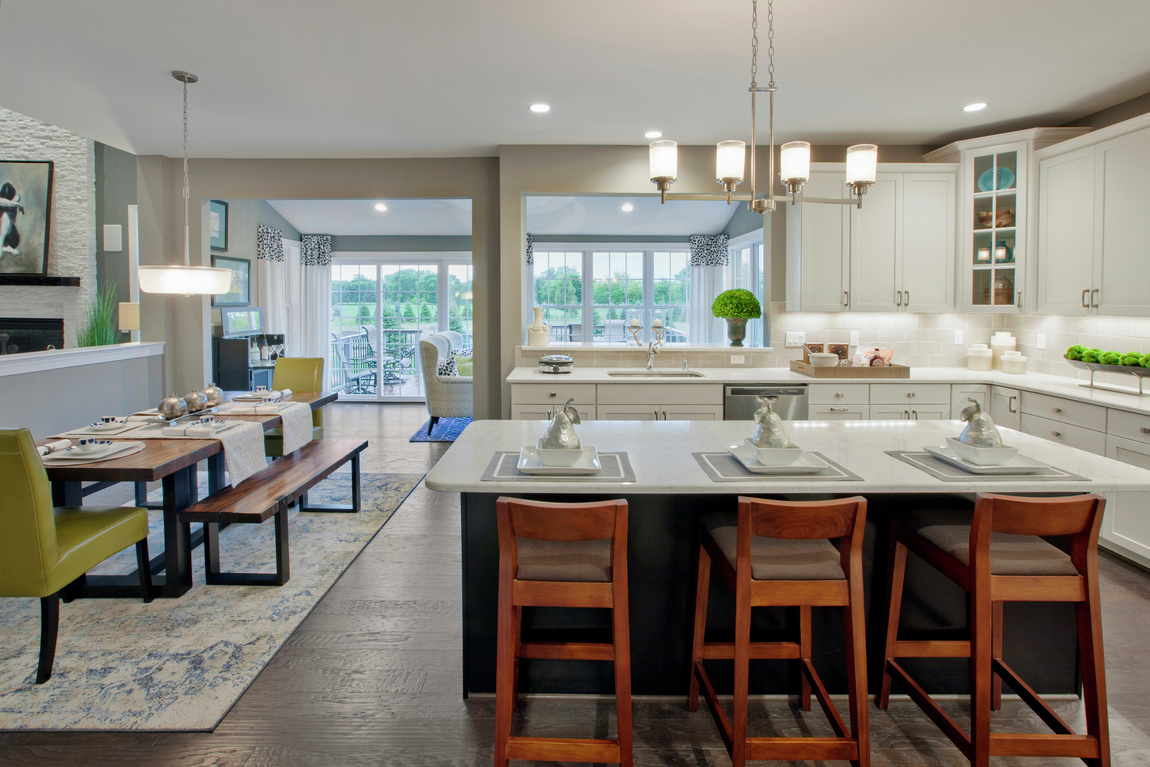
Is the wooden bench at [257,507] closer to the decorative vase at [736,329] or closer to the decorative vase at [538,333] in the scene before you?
the decorative vase at [538,333]

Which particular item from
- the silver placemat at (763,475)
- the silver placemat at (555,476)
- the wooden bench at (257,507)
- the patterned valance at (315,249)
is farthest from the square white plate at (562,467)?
the patterned valance at (315,249)

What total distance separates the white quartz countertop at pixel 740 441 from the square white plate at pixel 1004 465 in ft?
0.19

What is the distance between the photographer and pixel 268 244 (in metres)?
7.87

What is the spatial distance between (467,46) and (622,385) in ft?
7.23

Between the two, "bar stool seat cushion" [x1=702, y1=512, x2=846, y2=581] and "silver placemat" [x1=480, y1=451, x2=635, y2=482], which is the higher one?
"silver placemat" [x1=480, y1=451, x2=635, y2=482]

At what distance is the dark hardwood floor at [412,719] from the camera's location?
1.85 meters

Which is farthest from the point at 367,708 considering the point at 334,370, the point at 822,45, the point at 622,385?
the point at 334,370

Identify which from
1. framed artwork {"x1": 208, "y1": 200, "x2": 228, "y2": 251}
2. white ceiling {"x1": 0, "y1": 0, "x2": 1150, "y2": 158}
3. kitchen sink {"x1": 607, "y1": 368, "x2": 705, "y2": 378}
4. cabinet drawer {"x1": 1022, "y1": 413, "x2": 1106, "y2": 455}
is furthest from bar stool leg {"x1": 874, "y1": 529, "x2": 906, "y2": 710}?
framed artwork {"x1": 208, "y1": 200, "x2": 228, "y2": 251}

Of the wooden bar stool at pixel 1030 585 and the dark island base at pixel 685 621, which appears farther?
the dark island base at pixel 685 621

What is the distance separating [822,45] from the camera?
3.06 metres

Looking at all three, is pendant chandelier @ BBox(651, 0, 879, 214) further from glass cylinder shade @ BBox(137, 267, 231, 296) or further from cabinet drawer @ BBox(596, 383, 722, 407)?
glass cylinder shade @ BBox(137, 267, 231, 296)

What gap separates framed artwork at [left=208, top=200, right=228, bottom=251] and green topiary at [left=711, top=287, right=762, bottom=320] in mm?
5287

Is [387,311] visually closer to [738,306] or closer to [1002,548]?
[738,306]

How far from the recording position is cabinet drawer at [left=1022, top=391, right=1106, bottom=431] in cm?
329
